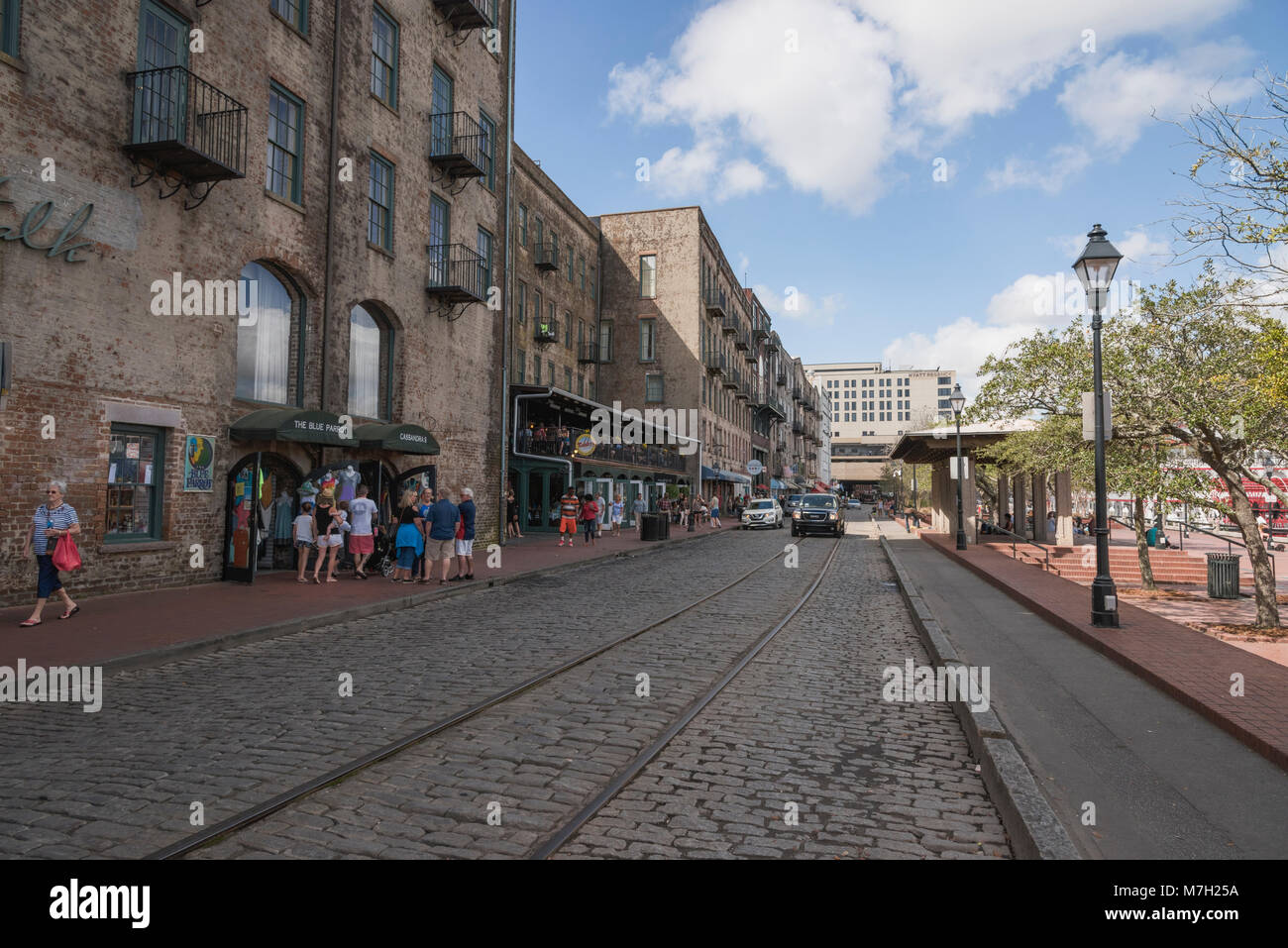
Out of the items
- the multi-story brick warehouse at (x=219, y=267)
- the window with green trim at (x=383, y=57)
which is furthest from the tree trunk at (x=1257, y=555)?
the window with green trim at (x=383, y=57)

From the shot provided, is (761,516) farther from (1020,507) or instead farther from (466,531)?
(466,531)

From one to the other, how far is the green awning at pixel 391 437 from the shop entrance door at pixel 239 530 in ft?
9.11

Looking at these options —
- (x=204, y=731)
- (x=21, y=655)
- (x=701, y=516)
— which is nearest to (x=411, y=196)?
(x=21, y=655)

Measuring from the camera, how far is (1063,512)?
1063 inches

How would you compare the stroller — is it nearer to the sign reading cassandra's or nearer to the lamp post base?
the sign reading cassandra's

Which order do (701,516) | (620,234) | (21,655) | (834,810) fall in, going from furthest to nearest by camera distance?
1. (620,234)
2. (701,516)
3. (21,655)
4. (834,810)

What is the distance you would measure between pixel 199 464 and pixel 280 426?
4.53 feet

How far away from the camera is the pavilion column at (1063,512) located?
85.5 feet

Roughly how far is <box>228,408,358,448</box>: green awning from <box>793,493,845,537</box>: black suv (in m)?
23.0

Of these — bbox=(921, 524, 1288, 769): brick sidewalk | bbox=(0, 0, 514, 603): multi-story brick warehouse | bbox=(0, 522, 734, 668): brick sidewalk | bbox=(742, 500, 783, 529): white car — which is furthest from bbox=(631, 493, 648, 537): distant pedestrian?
bbox=(921, 524, 1288, 769): brick sidewalk

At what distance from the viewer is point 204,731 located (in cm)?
570

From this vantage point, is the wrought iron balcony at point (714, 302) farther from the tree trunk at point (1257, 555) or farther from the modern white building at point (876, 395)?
the modern white building at point (876, 395)
